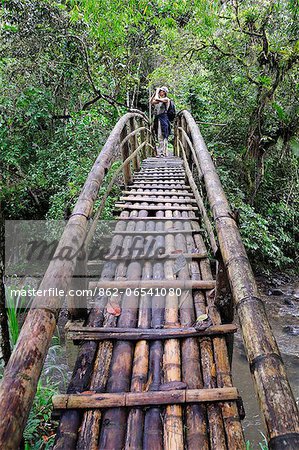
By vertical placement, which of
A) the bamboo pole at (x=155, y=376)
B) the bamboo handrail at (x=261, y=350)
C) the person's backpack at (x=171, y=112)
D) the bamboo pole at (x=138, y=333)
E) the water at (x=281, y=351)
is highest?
the person's backpack at (x=171, y=112)

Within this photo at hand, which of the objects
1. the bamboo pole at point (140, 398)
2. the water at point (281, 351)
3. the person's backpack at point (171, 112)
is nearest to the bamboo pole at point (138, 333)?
the bamboo pole at point (140, 398)

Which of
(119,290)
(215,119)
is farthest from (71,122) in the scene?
(119,290)

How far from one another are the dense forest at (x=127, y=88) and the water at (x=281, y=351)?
0.63 meters

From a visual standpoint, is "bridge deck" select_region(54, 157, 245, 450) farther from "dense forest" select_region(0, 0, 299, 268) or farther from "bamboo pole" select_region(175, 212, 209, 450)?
"dense forest" select_region(0, 0, 299, 268)

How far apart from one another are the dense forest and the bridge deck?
3.07 metres

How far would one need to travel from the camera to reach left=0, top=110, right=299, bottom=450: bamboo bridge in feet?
3.14

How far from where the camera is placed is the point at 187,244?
8.80 feet

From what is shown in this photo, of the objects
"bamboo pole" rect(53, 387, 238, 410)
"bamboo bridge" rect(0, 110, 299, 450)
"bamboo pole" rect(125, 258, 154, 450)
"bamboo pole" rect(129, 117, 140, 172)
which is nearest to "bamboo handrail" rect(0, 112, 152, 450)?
"bamboo bridge" rect(0, 110, 299, 450)

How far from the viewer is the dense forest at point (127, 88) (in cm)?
502

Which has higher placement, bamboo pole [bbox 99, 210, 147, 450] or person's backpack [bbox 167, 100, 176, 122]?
person's backpack [bbox 167, 100, 176, 122]

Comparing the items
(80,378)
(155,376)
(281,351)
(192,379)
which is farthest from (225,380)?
(281,351)

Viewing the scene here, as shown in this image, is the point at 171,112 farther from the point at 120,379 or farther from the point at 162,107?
the point at 120,379

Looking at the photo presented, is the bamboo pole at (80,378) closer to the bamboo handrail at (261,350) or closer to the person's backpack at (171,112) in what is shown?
the bamboo handrail at (261,350)

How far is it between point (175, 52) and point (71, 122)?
2.21 metres
